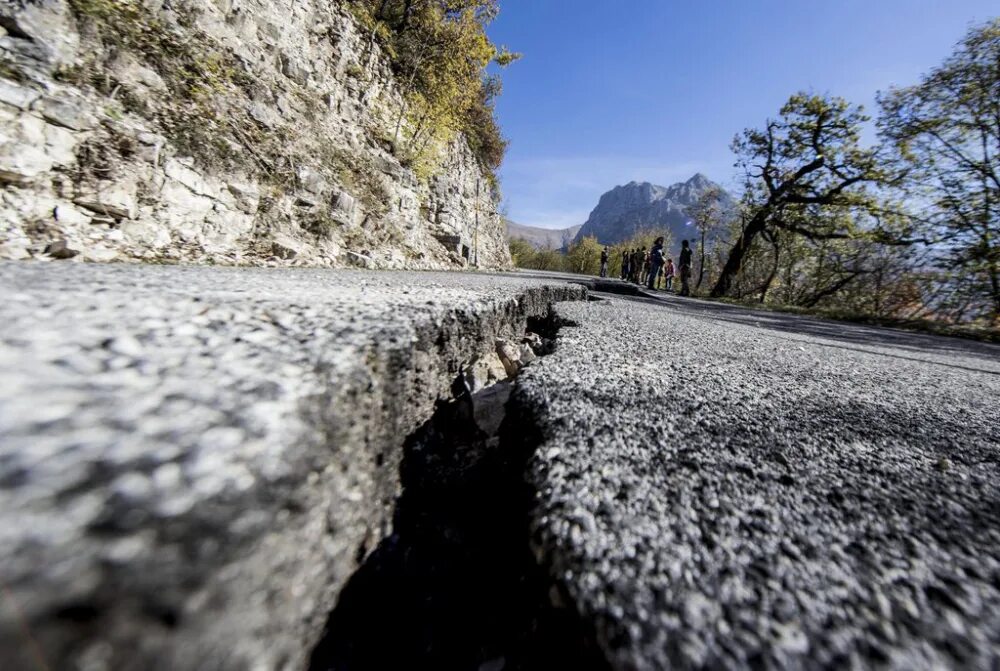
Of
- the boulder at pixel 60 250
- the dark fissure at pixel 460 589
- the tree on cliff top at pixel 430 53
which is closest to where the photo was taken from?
the dark fissure at pixel 460 589

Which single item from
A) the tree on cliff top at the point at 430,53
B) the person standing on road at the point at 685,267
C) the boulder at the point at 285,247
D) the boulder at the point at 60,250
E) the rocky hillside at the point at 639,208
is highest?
the rocky hillside at the point at 639,208

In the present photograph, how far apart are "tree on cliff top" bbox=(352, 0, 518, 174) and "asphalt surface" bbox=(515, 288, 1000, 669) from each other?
23.3 ft

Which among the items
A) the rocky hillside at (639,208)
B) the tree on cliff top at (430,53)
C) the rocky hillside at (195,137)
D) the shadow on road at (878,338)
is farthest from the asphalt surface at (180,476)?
the rocky hillside at (639,208)

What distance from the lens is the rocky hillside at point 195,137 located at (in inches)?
96.6

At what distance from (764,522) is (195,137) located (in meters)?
4.64

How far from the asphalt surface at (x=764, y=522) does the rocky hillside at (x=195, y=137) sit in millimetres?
3350

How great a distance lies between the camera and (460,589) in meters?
0.72

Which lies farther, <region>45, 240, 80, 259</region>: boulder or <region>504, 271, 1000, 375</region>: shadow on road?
<region>504, 271, 1000, 375</region>: shadow on road

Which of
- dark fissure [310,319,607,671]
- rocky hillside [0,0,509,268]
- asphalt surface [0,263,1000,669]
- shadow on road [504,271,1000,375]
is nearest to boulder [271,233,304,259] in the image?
rocky hillside [0,0,509,268]

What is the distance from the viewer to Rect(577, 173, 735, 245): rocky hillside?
384 ft

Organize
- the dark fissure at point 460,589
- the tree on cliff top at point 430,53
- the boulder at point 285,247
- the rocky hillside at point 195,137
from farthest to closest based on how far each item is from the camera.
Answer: the tree on cliff top at point 430,53
the boulder at point 285,247
the rocky hillside at point 195,137
the dark fissure at point 460,589

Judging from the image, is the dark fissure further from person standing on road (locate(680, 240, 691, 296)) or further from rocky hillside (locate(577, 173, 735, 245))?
rocky hillside (locate(577, 173, 735, 245))

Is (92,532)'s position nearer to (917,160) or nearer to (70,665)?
(70,665)

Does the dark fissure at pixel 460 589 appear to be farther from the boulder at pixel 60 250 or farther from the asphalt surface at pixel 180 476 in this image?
the boulder at pixel 60 250
